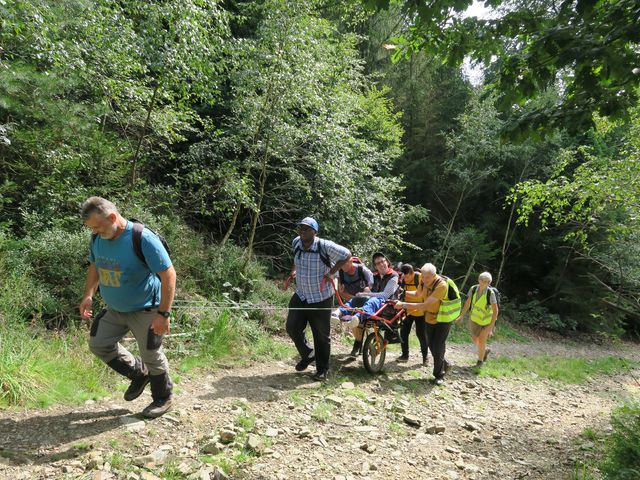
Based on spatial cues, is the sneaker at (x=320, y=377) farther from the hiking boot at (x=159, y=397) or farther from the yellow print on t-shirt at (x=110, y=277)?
the yellow print on t-shirt at (x=110, y=277)

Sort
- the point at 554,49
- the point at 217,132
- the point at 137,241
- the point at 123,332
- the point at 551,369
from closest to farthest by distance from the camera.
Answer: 1. the point at 554,49
2. the point at 137,241
3. the point at 123,332
4. the point at 217,132
5. the point at 551,369

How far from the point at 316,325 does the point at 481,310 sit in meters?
4.12

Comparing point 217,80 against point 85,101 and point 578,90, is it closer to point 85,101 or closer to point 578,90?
point 85,101

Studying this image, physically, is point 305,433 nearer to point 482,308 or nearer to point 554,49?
point 554,49

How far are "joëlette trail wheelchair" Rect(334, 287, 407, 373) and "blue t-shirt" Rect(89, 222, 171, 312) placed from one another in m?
3.46

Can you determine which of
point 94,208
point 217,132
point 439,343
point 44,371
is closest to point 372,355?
point 439,343

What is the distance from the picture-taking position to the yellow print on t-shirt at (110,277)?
13.2 feet

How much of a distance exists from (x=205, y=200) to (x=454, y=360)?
22.4 feet

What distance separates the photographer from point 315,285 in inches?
244

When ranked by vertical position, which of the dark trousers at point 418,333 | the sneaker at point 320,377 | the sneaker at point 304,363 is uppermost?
the dark trousers at point 418,333

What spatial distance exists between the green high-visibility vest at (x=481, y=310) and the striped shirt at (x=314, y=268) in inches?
153

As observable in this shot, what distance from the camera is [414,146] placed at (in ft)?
69.2

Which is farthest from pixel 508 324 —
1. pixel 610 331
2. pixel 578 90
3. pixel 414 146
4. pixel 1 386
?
pixel 1 386

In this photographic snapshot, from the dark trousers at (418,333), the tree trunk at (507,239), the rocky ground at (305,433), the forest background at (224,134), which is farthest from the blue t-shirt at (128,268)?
the tree trunk at (507,239)
